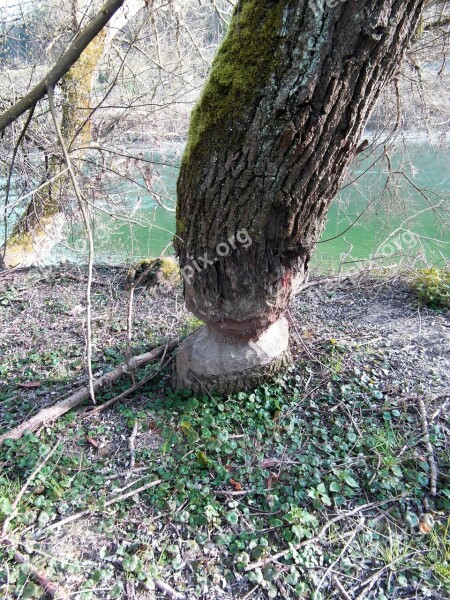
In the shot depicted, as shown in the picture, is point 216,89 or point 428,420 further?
point 428,420

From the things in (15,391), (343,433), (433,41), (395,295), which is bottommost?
(15,391)

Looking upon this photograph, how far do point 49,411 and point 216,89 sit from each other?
6.46 feet

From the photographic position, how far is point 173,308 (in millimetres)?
4000

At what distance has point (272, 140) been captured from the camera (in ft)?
5.39

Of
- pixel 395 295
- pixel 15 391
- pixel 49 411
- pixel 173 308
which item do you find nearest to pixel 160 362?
pixel 49 411

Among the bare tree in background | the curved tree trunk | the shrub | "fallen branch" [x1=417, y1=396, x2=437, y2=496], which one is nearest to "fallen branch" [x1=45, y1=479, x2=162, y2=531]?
"fallen branch" [x1=417, y1=396, x2=437, y2=496]

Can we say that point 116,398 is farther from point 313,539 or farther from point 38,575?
point 313,539

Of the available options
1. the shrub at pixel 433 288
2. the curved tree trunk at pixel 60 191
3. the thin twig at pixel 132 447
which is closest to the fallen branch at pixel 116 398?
the thin twig at pixel 132 447

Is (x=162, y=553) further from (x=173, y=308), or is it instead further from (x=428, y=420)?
(x=173, y=308)

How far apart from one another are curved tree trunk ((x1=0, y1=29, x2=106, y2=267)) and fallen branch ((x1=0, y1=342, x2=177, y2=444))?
2.59 meters

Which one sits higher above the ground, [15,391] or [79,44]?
[79,44]

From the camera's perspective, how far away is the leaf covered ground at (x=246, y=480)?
1611 millimetres

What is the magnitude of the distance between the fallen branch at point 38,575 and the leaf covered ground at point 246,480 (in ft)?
0.06

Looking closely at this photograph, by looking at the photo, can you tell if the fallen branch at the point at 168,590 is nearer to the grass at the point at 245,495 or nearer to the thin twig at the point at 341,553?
the grass at the point at 245,495
